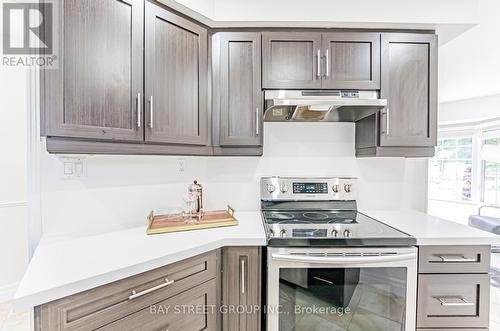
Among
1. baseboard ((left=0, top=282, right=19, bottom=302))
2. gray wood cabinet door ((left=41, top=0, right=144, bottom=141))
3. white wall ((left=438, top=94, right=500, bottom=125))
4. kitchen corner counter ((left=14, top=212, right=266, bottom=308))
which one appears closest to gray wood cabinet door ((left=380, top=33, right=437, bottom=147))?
kitchen corner counter ((left=14, top=212, right=266, bottom=308))

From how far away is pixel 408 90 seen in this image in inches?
70.2

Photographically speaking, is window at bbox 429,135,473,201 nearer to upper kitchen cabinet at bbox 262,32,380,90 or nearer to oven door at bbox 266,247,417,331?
upper kitchen cabinet at bbox 262,32,380,90

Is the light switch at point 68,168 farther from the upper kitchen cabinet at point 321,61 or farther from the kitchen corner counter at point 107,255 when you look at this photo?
the upper kitchen cabinet at point 321,61

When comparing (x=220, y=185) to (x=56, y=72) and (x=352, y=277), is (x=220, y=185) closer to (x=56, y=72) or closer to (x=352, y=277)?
(x=352, y=277)

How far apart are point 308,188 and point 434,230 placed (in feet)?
2.69

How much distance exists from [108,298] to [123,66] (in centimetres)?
103

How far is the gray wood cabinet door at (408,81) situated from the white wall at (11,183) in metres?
3.00

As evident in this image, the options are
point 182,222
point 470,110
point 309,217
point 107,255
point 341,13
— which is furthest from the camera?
point 470,110

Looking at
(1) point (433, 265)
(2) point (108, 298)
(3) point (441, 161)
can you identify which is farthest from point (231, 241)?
(3) point (441, 161)

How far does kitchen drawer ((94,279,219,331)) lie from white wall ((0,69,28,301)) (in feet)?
7.09

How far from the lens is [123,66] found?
1331mm

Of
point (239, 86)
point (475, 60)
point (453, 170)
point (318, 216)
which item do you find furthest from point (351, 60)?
point (453, 170)

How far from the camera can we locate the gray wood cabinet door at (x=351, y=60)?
69.4 inches

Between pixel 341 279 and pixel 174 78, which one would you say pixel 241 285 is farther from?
pixel 174 78
